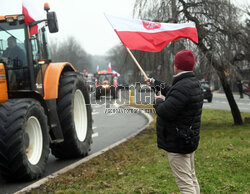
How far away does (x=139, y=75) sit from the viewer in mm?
11312

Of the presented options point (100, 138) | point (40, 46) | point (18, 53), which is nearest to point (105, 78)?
point (100, 138)

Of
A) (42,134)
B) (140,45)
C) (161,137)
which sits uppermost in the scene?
(140,45)

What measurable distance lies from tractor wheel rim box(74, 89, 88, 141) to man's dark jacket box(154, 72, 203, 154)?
508 centimetres

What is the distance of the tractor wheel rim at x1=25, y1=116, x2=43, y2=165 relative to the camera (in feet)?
20.2

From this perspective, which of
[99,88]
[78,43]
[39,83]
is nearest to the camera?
[39,83]

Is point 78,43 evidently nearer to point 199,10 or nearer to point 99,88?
point 99,88

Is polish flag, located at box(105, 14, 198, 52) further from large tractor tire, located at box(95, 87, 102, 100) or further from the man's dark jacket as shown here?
large tractor tire, located at box(95, 87, 102, 100)

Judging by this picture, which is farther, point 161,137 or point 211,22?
point 211,22

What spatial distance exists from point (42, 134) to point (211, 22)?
659cm

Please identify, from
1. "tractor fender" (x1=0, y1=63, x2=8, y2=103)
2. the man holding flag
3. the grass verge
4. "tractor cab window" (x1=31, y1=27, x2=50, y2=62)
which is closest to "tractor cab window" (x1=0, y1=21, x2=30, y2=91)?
"tractor fender" (x1=0, y1=63, x2=8, y2=103)

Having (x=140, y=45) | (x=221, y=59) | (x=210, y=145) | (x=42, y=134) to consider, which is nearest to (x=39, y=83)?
(x=42, y=134)

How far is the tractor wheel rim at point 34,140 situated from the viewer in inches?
243

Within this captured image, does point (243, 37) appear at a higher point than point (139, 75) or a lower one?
higher

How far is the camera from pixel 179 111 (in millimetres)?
3545
